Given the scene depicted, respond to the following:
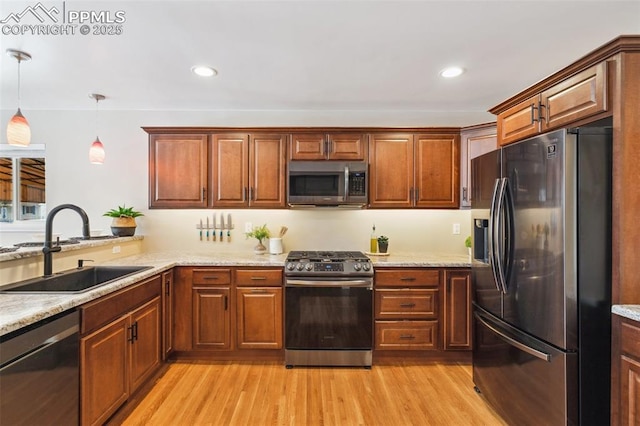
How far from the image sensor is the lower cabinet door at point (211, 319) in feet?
9.03

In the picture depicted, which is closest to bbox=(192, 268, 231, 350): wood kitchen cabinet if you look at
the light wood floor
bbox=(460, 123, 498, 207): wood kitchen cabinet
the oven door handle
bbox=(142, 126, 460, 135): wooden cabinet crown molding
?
the light wood floor

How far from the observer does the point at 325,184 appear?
3.07 meters

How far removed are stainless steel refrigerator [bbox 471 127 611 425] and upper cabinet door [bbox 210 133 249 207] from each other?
7.63 ft

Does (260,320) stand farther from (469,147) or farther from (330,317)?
(469,147)

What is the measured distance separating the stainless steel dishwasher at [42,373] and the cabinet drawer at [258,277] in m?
1.31

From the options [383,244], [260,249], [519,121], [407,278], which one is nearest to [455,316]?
[407,278]

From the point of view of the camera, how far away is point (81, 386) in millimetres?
1589

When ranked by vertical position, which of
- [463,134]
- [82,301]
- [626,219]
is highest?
[463,134]

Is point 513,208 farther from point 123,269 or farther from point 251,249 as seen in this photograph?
point 123,269

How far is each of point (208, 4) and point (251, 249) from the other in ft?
7.89

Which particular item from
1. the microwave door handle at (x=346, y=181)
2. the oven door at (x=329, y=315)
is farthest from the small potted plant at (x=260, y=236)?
the microwave door handle at (x=346, y=181)

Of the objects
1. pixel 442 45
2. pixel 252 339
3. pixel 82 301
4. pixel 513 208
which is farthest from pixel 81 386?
pixel 442 45

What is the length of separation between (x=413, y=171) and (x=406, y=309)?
55.3 inches

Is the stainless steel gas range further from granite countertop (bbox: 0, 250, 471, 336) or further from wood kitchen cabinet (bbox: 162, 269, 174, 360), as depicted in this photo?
wood kitchen cabinet (bbox: 162, 269, 174, 360)
